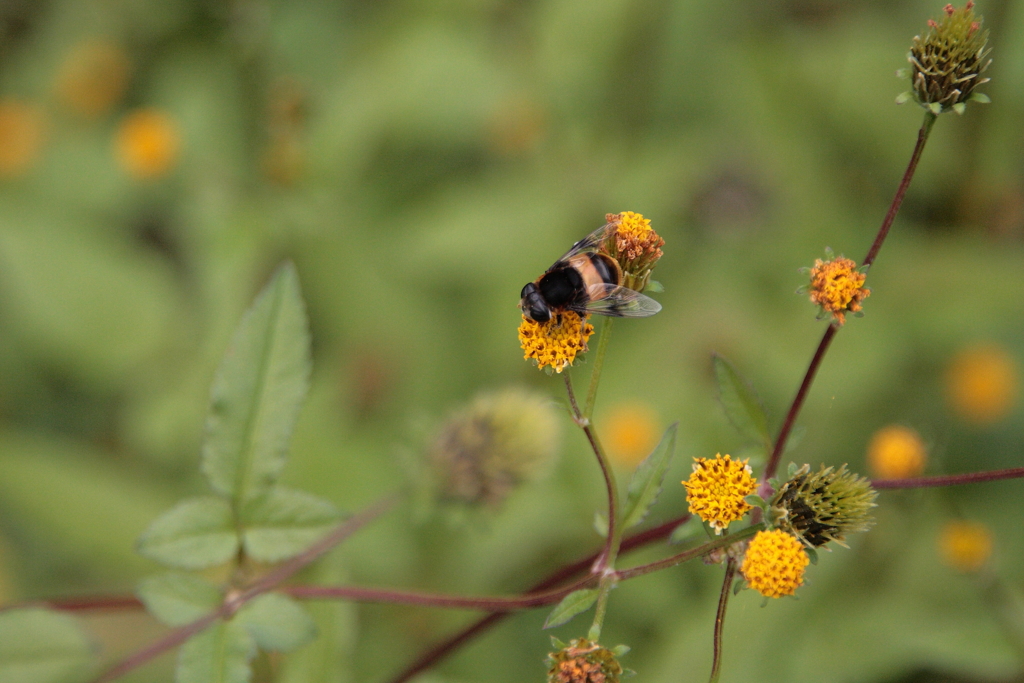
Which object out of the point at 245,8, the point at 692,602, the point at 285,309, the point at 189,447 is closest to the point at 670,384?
the point at 692,602

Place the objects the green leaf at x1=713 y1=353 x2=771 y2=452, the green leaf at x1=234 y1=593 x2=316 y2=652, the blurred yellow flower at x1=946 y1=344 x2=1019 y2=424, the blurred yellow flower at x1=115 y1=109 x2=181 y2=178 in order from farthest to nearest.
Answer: the blurred yellow flower at x1=115 y1=109 x2=181 y2=178, the blurred yellow flower at x1=946 y1=344 x2=1019 y2=424, the green leaf at x1=234 y1=593 x2=316 y2=652, the green leaf at x1=713 y1=353 x2=771 y2=452

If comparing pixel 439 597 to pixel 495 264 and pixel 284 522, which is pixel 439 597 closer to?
pixel 284 522

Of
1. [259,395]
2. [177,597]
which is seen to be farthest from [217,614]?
[259,395]

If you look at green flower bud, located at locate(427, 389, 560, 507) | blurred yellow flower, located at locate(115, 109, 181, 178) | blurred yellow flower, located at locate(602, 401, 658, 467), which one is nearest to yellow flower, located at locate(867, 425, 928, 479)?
green flower bud, located at locate(427, 389, 560, 507)

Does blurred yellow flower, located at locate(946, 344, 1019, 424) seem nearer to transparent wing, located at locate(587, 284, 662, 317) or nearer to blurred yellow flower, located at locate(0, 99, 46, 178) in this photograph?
transparent wing, located at locate(587, 284, 662, 317)

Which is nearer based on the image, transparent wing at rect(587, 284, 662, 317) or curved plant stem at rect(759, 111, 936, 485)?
curved plant stem at rect(759, 111, 936, 485)

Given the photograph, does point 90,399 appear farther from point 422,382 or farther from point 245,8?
point 245,8

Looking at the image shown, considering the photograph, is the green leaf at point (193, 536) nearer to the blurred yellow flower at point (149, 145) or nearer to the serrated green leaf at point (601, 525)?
the serrated green leaf at point (601, 525)

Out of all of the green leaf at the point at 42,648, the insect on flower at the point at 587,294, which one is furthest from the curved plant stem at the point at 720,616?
the green leaf at the point at 42,648
